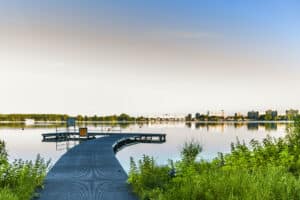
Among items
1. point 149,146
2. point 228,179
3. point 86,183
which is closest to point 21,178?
point 86,183

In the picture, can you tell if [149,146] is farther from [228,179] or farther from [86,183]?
[228,179]

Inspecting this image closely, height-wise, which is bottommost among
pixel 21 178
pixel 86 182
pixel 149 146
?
pixel 149 146

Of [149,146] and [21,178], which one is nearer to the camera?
[21,178]

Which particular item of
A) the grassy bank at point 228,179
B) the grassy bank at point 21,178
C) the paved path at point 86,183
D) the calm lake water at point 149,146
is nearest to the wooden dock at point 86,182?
the paved path at point 86,183

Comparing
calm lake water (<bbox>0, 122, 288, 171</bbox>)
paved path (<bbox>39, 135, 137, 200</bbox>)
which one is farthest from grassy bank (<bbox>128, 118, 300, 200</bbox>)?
calm lake water (<bbox>0, 122, 288, 171</bbox>)

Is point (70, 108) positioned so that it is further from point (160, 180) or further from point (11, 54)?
point (160, 180)

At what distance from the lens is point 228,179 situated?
5.77m

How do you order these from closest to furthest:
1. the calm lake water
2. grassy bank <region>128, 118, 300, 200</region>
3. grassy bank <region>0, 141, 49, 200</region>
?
grassy bank <region>128, 118, 300, 200</region> → grassy bank <region>0, 141, 49, 200</region> → the calm lake water

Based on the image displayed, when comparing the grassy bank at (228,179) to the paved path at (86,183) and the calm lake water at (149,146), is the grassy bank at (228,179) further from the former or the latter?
the calm lake water at (149,146)

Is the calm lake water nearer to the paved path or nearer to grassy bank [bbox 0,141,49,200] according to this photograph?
the paved path

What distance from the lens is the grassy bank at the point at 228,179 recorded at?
17.0 ft

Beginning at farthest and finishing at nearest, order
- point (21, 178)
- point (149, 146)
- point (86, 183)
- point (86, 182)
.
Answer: point (149, 146)
point (86, 182)
point (86, 183)
point (21, 178)

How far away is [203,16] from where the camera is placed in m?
24.9

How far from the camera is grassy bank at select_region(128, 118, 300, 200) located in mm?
5180
